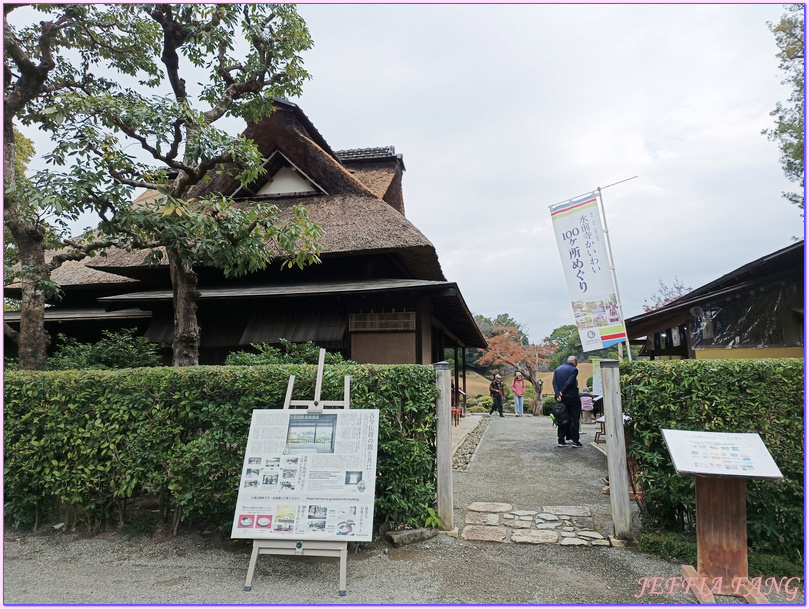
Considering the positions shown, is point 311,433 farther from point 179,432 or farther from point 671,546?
point 671,546

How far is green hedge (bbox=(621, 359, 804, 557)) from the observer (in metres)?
3.67

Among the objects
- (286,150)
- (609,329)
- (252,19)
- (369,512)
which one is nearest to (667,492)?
(609,329)

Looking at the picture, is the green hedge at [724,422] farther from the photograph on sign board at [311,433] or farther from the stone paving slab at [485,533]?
the photograph on sign board at [311,433]

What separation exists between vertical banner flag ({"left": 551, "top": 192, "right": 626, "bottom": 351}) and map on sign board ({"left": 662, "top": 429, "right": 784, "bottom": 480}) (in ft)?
5.11

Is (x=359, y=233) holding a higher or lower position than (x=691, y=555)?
higher

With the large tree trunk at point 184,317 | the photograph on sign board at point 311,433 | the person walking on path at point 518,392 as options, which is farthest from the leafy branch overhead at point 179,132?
the person walking on path at point 518,392

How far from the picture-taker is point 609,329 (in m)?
5.03

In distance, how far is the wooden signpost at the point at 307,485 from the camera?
11.3 ft

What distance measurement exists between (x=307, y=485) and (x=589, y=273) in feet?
12.3

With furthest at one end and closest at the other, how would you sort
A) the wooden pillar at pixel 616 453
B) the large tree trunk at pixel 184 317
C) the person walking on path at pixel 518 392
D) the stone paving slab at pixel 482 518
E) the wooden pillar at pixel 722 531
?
the person walking on path at pixel 518 392, the large tree trunk at pixel 184 317, the stone paving slab at pixel 482 518, the wooden pillar at pixel 616 453, the wooden pillar at pixel 722 531

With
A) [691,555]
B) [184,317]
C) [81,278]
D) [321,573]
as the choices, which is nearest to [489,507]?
[691,555]

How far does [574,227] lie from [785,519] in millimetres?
3283

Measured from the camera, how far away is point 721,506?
3371 millimetres

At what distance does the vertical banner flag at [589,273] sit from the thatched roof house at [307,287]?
2.39 metres
